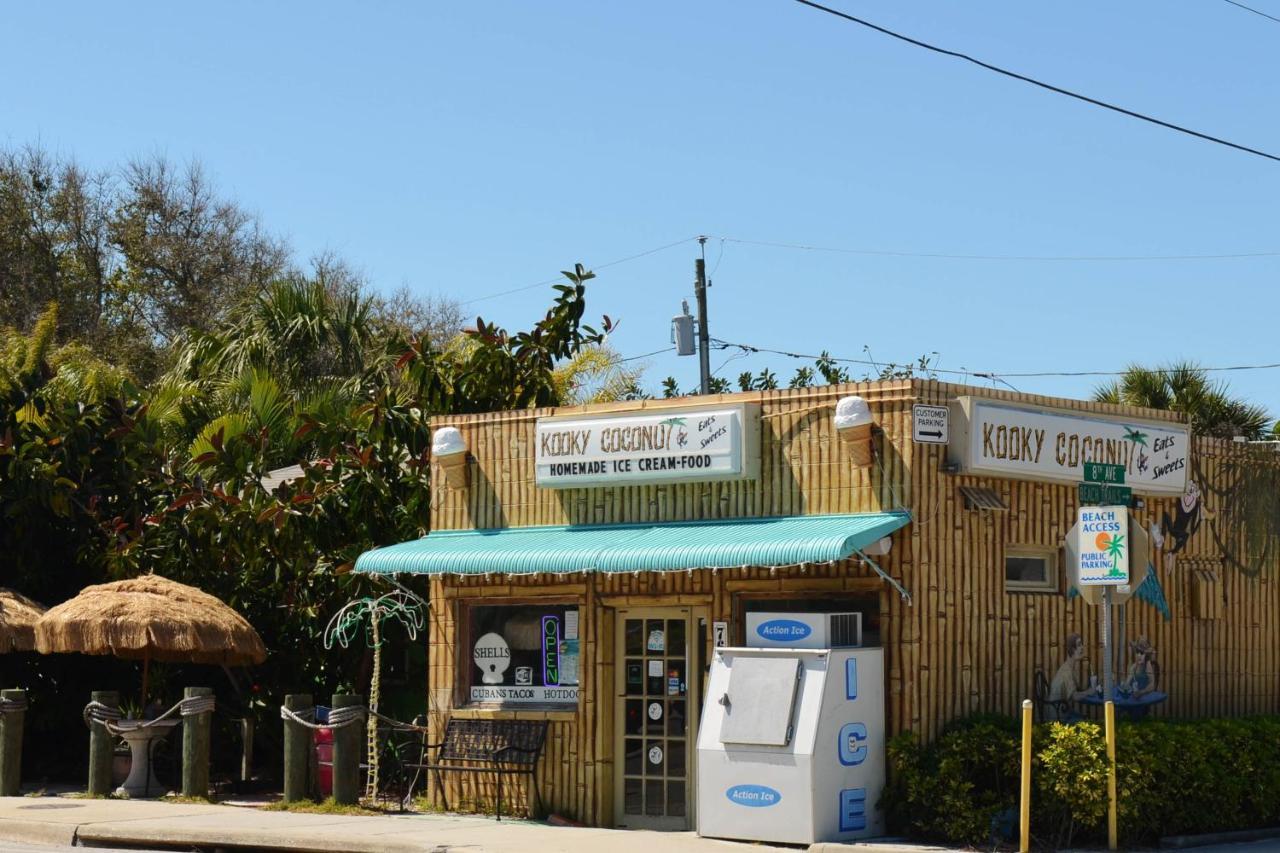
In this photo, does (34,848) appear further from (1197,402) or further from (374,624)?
A: (1197,402)

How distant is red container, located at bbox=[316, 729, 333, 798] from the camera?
62.7 feet

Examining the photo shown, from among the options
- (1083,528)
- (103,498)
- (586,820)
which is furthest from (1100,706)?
(103,498)

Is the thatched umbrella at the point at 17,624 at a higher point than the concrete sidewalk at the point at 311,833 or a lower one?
higher

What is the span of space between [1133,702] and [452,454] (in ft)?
24.3

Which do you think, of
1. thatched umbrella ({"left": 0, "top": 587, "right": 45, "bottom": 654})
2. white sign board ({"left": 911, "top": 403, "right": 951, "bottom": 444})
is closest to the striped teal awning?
white sign board ({"left": 911, "top": 403, "right": 951, "bottom": 444})

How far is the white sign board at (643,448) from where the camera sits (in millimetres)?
16703

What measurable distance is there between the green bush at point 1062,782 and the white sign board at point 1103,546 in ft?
4.93

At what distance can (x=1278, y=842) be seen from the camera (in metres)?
15.9

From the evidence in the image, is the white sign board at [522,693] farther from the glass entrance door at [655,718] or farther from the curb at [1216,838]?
the curb at [1216,838]

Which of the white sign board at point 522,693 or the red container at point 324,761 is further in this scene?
the red container at point 324,761

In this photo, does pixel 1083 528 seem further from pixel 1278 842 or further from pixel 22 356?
pixel 22 356

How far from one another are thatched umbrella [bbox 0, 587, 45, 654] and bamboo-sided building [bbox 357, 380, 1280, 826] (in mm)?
5539

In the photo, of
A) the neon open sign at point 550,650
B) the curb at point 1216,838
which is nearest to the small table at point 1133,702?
the curb at point 1216,838

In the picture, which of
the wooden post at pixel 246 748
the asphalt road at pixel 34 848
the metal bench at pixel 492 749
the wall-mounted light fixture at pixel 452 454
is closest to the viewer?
the asphalt road at pixel 34 848
